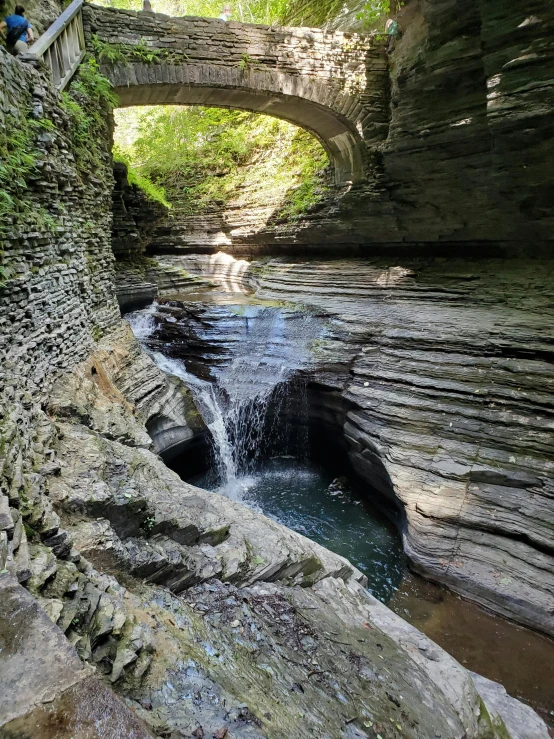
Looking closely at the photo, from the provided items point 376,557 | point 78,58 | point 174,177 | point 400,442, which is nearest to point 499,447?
point 400,442

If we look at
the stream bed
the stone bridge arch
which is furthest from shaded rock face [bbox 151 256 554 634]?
the stone bridge arch

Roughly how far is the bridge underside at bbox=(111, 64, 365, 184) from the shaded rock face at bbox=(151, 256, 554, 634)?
3929 mm

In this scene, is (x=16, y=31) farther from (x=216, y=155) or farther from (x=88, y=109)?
(x=216, y=155)

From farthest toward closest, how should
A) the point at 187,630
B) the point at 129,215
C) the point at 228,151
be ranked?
1. the point at 228,151
2. the point at 129,215
3. the point at 187,630

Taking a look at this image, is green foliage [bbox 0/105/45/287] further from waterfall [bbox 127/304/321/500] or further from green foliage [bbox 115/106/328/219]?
green foliage [bbox 115/106/328/219]

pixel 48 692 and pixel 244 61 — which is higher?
pixel 244 61

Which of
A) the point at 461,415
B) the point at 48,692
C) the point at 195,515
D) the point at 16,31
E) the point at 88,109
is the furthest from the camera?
the point at 88,109

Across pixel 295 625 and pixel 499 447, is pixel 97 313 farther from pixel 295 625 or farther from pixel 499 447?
pixel 499 447

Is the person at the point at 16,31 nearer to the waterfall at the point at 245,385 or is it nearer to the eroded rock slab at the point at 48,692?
the waterfall at the point at 245,385

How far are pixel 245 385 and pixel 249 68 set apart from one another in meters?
6.98

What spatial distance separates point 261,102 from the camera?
10266 millimetres

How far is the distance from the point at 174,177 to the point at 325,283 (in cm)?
999

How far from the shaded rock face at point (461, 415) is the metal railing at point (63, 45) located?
668cm

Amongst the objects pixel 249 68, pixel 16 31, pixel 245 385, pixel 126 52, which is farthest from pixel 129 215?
pixel 245 385
